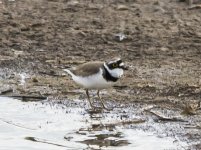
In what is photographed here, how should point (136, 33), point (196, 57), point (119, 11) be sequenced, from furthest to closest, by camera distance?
1. point (119, 11)
2. point (136, 33)
3. point (196, 57)

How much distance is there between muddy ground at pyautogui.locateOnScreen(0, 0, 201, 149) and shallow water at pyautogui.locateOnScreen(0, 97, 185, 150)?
0.44 m

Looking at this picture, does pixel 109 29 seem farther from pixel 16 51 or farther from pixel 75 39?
pixel 16 51

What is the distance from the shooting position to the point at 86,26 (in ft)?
44.8

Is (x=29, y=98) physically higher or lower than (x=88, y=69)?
lower

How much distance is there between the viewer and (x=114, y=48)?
1285 cm

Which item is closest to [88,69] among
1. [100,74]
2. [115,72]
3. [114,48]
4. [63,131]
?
[100,74]

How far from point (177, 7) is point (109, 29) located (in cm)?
150

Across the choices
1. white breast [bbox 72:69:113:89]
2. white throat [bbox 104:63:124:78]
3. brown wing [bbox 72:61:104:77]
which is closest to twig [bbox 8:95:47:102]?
brown wing [bbox 72:61:104:77]

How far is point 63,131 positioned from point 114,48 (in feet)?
10.5

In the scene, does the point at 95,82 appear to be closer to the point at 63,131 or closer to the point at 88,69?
the point at 88,69

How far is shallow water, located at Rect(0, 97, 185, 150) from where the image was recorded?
30.9 feet

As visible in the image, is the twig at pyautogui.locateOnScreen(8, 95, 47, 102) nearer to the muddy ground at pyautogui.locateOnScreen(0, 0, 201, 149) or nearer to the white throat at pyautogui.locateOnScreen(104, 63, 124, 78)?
the muddy ground at pyautogui.locateOnScreen(0, 0, 201, 149)

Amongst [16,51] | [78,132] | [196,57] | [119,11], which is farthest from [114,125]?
[119,11]

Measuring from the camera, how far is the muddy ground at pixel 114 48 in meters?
11.0
